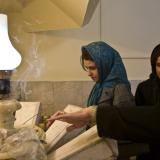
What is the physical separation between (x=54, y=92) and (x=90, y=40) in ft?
1.36

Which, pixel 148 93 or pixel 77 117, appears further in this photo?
pixel 148 93

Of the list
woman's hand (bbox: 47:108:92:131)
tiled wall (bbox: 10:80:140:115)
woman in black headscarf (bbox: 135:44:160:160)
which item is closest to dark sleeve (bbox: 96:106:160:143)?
woman's hand (bbox: 47:108:92:131)

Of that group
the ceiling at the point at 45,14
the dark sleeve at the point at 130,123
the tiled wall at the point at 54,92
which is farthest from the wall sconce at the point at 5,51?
the dark sleeve at the point at 130,123

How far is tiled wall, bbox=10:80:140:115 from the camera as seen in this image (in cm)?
210

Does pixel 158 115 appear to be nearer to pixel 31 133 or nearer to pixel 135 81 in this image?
pixel 31 133

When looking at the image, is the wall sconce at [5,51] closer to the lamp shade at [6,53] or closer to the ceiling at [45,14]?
the lamp shade at [6,53]

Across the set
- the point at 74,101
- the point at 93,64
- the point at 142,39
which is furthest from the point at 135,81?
the point at 93,64

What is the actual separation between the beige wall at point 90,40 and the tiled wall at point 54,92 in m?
0.04

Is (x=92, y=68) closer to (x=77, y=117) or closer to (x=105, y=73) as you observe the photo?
(x=105, y=73)

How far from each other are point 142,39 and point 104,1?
1.16ft

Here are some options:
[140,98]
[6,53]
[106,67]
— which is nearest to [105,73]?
[106,67]

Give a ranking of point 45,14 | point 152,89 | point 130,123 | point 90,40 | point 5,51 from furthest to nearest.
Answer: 1. point 90,40
2. point 45,14
3. point 5,51
4. point 152,89
5. point 130,123

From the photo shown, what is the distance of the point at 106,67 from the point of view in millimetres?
1394

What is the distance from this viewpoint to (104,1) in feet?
6.86
